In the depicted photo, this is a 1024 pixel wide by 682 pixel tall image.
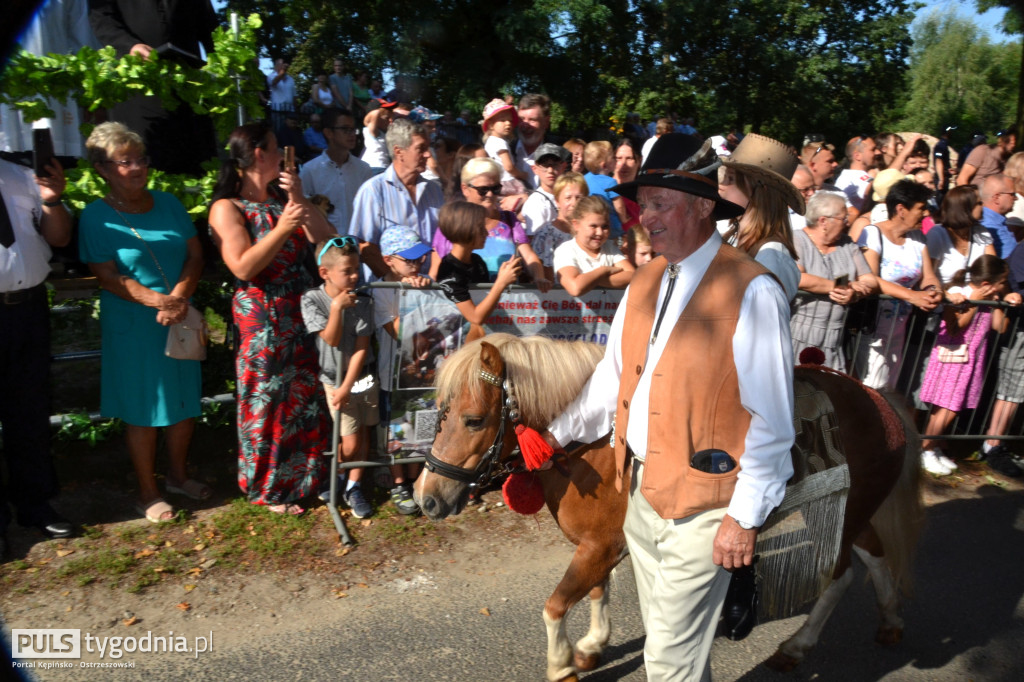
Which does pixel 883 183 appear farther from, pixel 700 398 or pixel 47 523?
pixel 47 523

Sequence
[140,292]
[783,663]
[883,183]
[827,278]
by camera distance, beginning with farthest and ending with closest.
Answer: [883,183]
[827,278]
[140,292]
[783,663]

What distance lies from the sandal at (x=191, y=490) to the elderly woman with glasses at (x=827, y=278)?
4.07m

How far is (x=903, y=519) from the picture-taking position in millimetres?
3996

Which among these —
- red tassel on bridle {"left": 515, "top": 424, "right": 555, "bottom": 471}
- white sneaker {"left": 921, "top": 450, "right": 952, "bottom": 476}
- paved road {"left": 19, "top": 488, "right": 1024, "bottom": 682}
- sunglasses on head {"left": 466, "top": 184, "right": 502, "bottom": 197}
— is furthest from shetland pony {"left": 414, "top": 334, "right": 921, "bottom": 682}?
white sneaker {"left": 921, "top": 450, "right": 952, "bottom": 476}

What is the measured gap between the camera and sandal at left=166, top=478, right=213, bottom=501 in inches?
202

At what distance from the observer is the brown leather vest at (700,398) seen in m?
2.45

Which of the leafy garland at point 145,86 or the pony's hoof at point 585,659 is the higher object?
the leafy garland at point 145,86

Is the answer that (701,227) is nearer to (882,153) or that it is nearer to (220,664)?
(220,664)

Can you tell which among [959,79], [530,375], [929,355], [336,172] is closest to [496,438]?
[530,375]

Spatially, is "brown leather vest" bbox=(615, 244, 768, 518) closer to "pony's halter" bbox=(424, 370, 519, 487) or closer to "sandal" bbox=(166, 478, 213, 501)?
"pony's halter" bbox=(424, 370, 519, 487)

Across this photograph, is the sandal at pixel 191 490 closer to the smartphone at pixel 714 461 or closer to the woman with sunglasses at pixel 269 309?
the woman with sunglasses at pixel 269 309

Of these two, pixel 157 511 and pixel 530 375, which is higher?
pixel 530 375

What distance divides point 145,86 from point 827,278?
183 inches

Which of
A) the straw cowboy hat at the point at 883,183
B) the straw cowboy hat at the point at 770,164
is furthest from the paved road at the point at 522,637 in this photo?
the straw cowboy hat at the point at 883,183
